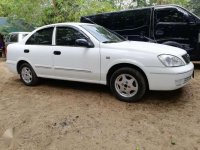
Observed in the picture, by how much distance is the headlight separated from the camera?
5.29 metres

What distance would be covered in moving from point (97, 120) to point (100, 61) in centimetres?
145

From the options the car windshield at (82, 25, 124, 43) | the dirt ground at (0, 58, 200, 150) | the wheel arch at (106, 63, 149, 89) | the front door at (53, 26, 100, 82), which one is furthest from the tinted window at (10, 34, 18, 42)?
the wheel arch at (106, 63, 149, 89)

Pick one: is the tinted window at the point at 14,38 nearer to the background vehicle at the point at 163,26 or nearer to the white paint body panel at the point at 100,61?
the background vehicle at the point at 163,26

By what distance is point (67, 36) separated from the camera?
259 inches

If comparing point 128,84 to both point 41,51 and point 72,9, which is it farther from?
point 72,9

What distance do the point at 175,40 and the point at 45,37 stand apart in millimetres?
3730

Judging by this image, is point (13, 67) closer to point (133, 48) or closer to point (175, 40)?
point (133, 48)

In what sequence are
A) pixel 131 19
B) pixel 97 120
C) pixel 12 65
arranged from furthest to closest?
pixel 131 19, pixel 12 65, pixel 97 120

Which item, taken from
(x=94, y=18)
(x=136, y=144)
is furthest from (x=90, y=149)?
(x=94, y=18)

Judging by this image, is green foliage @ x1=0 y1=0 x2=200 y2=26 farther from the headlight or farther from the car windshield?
the headlight

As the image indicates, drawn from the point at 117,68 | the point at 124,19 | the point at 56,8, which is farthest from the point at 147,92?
the point at 56,8

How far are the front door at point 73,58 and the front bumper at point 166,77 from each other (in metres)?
1.19

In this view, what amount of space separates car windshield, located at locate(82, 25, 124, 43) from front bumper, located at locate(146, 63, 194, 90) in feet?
4.46

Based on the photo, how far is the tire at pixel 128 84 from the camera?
550 centimetres
